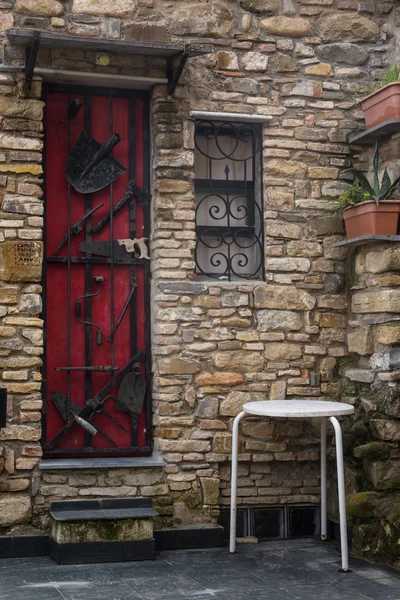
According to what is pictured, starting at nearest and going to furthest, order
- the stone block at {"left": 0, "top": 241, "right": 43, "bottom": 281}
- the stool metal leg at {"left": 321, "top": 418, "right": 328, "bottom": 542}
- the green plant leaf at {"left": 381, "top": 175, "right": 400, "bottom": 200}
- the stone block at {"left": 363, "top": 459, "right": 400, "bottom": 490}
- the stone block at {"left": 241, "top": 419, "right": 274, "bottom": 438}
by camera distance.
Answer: the stone block at {"left": 363, "top": 459, "right": 400, "bottom": 490}
the stone block at {"left": 0, "top": 241, "right": 43, "bottom": 281}
the green plant leaf at {"left": 381, "top": 175, "right": 400, "bottom": 200}
the stool metal leg at {"left": 321, "top": 418, "right": 328, "bottom": 542}
the stone block at {"left": 241, "top": 419, "right": 274, "bottom": 438}

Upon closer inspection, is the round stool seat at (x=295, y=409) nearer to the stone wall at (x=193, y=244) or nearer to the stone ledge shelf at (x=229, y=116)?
the stone wall at (x=193, y=244)

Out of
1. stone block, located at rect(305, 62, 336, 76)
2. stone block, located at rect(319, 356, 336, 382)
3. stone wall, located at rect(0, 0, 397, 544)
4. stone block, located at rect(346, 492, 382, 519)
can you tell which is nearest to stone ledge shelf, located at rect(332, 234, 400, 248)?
stone wall, located at rect(0, 0, 397, 544)

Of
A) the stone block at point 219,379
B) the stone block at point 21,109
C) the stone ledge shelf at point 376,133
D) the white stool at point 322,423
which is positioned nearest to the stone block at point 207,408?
the stone block at point 219,379

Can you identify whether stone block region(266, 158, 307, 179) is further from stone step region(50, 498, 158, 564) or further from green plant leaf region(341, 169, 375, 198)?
stone step region(50, 498, 158, 564)

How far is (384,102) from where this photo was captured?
5.50 meters

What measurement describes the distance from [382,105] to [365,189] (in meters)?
0.56

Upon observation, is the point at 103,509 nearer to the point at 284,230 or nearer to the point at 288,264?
the point at 288,264

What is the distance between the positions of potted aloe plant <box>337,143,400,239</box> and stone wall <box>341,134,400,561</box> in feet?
0.40

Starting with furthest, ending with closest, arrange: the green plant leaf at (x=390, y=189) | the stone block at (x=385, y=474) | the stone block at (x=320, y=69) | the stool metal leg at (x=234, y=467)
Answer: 1. the stone block at (x=320, y=69)
2. the green plant leaf at (x=390, y=189)
3. the stone block at (x=385, y=474)
4. the stool metal leg at (x=234, y=467)

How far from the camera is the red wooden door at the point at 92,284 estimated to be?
18.5 ft

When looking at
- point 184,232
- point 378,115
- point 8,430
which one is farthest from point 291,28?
point 8,430

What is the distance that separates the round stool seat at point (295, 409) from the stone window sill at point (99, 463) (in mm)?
791

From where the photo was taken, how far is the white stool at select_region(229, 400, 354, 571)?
483 cm

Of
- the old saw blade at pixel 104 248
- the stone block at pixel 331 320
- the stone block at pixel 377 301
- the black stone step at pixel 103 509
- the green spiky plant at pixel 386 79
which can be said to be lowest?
the black stone step at pixel 103 509
